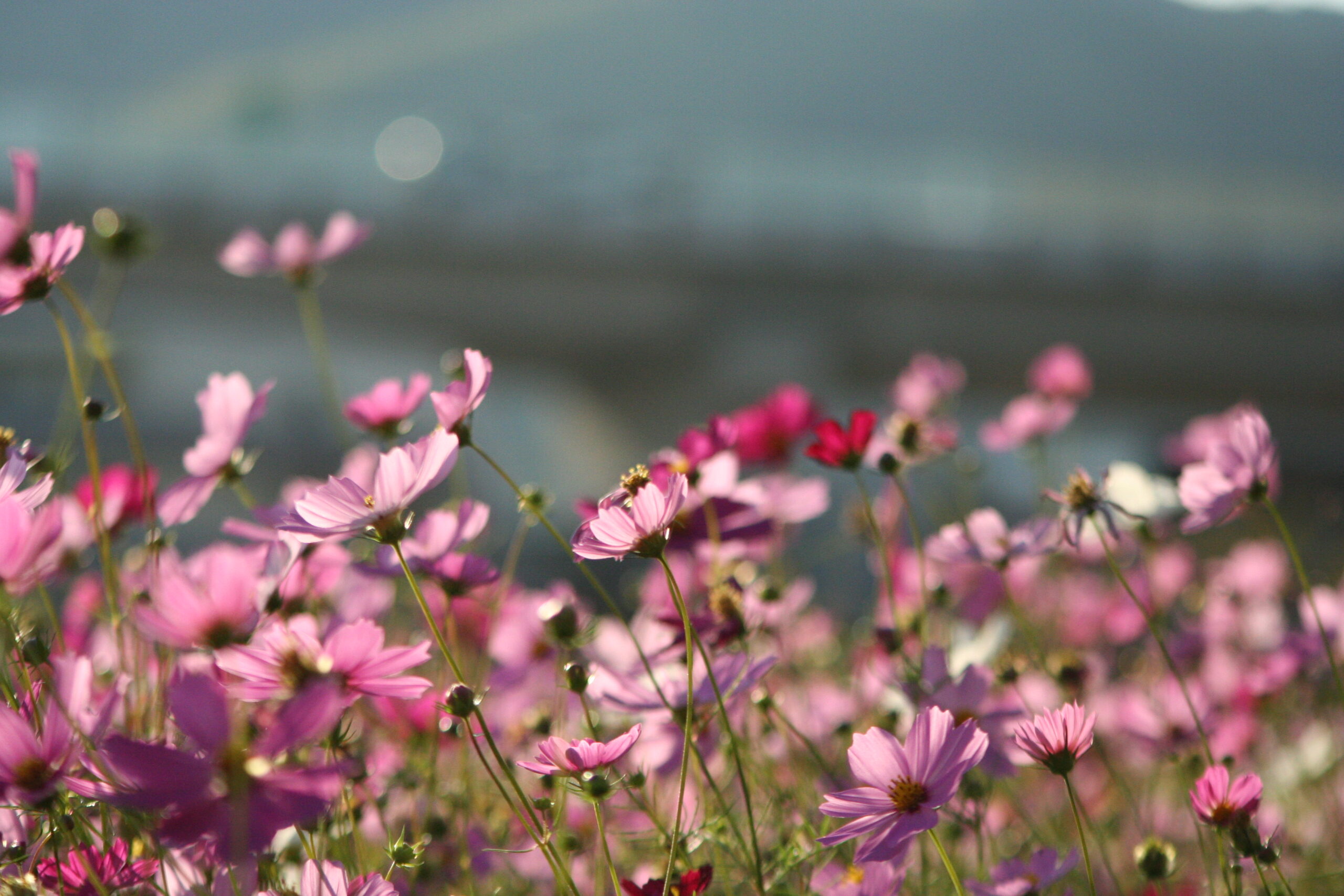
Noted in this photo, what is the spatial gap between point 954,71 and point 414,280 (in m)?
22.1

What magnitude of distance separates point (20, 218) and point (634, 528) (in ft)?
1.39

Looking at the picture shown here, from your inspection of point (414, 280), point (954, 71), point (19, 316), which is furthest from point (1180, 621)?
point (954, 71)

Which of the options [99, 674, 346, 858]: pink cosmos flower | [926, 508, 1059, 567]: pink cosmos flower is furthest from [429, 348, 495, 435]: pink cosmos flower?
[926, 508, 1059, 567]: pink cosmos flower

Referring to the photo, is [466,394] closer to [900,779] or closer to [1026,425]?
[900,779]

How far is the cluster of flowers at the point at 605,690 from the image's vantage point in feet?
1.48

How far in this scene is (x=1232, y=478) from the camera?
646 millimetres

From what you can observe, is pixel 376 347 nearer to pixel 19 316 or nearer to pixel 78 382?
pixel 19 316

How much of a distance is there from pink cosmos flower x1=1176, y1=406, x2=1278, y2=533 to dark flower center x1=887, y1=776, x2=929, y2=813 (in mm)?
270

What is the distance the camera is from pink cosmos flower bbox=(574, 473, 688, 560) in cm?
51

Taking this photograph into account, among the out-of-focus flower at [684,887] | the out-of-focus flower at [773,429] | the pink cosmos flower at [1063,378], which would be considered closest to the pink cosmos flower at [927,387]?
the pink cosmos flower at [1063,378]

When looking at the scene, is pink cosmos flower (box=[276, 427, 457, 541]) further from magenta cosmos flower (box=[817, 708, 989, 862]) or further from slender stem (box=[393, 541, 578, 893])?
magenta cosmos flower (box=[817, 708, 989, 862])

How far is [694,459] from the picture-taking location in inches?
27.7

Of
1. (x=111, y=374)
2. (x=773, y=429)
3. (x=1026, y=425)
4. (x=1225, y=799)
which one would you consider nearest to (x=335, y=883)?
(x=111, y=374)

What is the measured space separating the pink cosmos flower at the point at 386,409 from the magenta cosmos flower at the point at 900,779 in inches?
14.2
